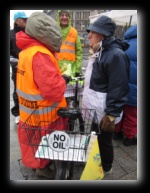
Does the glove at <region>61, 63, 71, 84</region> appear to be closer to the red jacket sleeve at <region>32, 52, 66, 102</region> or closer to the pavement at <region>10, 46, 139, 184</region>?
the red jacket sleeve at <region>32, 52, 66, 102</region>

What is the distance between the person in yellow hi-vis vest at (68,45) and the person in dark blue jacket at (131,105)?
1186mm

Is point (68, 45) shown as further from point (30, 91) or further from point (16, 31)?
point (30, 91)

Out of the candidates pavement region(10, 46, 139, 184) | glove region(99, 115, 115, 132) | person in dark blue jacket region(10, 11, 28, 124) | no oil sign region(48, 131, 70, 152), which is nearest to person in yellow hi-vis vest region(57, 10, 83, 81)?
person in dark blue jacket region(10, 11, 28, 124)

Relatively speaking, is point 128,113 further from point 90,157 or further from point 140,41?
point 90,157

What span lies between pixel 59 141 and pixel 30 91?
677mm

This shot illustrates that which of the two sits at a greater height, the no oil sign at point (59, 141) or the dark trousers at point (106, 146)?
the no oil sign at point (59, 141)

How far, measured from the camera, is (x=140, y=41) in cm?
173

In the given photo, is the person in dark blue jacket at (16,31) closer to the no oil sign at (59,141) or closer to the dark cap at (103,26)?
the dark cap at (103,26)

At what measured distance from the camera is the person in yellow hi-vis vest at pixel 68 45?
3.61 m

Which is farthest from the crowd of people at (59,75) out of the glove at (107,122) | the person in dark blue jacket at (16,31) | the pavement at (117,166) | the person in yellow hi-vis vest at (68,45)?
the person in yellow hi-vis vest at (68,45)

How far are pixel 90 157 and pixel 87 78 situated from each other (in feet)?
3.15

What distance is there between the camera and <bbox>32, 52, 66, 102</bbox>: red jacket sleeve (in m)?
1.64

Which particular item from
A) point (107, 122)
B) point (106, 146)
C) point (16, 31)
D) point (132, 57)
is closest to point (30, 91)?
point (107, 122)

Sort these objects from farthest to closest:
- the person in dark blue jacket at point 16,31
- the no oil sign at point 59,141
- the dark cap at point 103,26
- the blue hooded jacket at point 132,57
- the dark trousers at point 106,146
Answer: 1. the person in dark blue jacket at point 16,31
2. the blue hooded jacket at point 132,57
3. the dark trousers at point 106,146
4. the dark cap at point 103,26
5. the no oil sign at point 59,141
